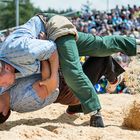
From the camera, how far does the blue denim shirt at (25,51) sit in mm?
3830

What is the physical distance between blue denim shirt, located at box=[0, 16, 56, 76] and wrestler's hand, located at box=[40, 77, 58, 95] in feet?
0.39

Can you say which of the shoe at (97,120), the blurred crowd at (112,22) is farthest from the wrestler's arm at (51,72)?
the blurred crowd at (112,22)

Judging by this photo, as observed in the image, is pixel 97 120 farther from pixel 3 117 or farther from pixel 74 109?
pixel 3 117

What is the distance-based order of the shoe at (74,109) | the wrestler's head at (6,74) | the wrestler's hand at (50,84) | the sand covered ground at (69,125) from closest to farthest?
1. the sand covered ground at (69,125)
2. the wrestler's head at (6,74)
3. the wrestler's hand at (50,84)
4. the shoe at (74,109)

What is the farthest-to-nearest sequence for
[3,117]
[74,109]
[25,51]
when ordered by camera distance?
[74,109] → [3,117] → [25,51]

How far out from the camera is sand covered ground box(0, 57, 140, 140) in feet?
11.8

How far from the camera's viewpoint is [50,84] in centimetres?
408

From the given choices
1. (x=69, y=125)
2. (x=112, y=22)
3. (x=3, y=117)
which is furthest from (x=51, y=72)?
(x=112, y=22)

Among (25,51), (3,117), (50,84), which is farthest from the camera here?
(3,117)

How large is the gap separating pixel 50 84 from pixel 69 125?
39 cm

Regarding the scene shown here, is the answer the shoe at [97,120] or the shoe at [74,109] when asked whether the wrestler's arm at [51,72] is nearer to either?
the shoe at [97,120]

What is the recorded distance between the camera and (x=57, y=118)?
188 inches

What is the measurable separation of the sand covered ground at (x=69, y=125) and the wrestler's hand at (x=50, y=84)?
0.30m

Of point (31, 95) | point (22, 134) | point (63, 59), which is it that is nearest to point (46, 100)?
point (31, 95)
